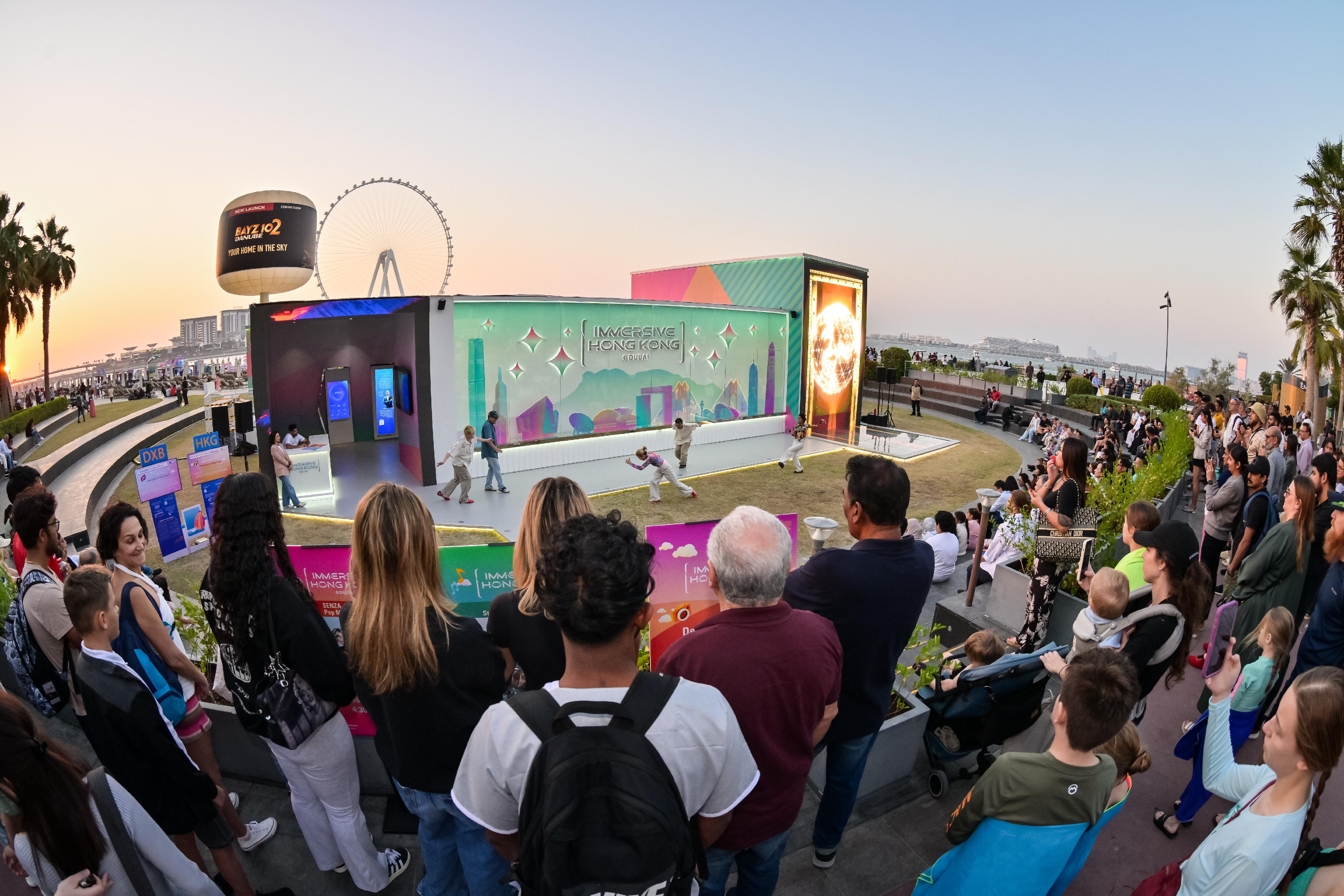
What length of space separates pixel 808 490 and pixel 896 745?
10.2 m

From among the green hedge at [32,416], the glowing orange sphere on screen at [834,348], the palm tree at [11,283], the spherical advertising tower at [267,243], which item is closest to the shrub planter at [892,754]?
the glowing orange sphere on screen at [834,348]

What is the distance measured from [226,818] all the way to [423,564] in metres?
1.90

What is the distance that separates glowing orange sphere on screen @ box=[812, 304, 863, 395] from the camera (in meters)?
21.0

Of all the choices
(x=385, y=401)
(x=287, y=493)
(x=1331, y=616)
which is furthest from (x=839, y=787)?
(x=385, y=401)

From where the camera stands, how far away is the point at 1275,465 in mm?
7773

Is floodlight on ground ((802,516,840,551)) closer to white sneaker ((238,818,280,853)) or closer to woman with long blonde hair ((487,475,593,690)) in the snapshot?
woman with long blonde hair ((487,475,593,690))

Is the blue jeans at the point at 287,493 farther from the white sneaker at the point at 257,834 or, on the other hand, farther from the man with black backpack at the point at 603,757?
the man with black backpack at the point at 603,757

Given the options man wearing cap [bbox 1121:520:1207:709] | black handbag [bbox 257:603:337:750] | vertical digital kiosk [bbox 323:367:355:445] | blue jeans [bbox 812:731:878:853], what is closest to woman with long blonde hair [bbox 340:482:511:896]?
black handbag [bbox 257:603:337:750]

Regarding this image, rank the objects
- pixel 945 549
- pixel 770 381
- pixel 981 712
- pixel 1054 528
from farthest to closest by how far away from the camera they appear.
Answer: pixel 770 381 → pixel 945 549 → pixel 1054 528 → pixel 981 712

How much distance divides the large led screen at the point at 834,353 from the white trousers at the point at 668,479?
881 cm

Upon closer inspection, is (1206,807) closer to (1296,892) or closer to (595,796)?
(1296,892)

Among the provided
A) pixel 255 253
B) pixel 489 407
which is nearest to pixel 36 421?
pixel 255 253

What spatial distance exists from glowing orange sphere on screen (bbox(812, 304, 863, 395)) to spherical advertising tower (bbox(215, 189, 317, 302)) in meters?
14.4

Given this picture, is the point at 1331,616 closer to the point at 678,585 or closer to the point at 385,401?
the point at 678,585
